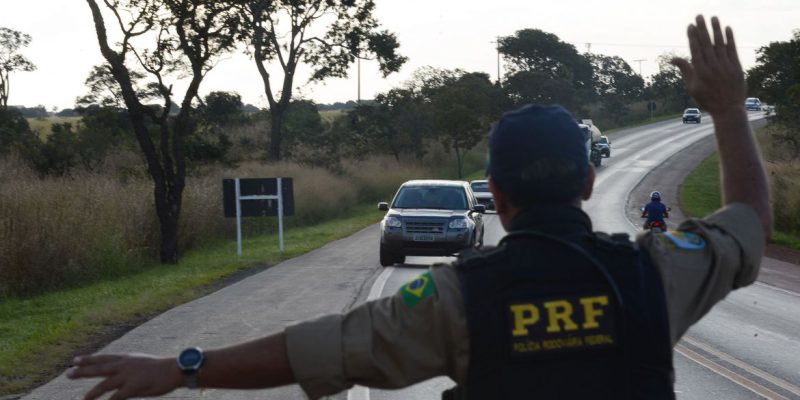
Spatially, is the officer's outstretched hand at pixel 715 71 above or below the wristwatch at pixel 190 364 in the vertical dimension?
above

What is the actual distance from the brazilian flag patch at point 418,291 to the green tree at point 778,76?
48092mm

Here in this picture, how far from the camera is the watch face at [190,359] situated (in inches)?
91.4

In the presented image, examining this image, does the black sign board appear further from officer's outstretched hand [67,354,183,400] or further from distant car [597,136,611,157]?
distant car [597,136,611,157]

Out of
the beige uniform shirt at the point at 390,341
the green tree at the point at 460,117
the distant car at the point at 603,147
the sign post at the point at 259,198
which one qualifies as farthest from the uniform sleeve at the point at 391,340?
the distant car at the point at 603,147

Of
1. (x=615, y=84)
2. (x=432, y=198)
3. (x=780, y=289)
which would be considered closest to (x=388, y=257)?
(x=432, y=198)

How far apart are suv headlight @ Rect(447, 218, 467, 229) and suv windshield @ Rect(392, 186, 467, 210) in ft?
2.96

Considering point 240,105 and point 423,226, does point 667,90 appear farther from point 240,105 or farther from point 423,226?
point 423,226

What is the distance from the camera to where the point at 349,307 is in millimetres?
14617

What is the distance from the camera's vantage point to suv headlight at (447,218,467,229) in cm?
2217

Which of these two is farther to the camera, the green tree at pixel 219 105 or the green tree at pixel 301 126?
the green tree at pixel 301 126

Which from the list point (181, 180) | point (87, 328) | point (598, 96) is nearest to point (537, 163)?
point (87, 328)

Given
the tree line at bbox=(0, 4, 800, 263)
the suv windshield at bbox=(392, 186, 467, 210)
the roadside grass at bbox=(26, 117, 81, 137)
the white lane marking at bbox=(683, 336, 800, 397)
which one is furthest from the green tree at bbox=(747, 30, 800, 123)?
the white lane marking at bbox=(683, 336, 800, 397)

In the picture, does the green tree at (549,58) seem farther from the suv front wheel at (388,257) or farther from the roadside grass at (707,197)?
the suv front wheel at (388,257)

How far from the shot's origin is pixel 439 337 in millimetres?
2293
